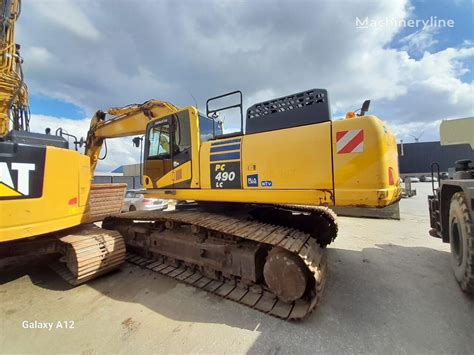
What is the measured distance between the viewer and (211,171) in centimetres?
381

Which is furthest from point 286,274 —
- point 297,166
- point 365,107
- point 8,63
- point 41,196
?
point 8,63

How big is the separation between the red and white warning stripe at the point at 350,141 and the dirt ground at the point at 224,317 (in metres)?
2.06

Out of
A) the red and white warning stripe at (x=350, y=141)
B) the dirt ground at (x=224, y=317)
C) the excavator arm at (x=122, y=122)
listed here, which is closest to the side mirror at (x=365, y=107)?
the red and white warning stripe at (x=350, y=141)

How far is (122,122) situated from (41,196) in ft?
10.5

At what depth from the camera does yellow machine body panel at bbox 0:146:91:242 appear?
3.03 m

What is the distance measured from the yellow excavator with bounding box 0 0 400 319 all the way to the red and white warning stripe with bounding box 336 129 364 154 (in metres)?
0.01

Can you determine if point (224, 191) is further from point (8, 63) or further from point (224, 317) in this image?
point (8, 63)

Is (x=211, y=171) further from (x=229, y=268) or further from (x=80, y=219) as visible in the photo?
(x=80, y=219)

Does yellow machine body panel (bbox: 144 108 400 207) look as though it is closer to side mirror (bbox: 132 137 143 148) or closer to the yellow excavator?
the yellow excavator

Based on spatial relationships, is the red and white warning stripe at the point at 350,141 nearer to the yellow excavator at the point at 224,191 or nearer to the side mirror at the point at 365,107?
the yellow excavator at the point at 224,191

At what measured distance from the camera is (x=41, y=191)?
131 inches

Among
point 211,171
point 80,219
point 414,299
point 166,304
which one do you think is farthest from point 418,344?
point 80,219

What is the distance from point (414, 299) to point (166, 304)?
136 inches

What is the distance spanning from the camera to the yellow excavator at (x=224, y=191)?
9.45ft
